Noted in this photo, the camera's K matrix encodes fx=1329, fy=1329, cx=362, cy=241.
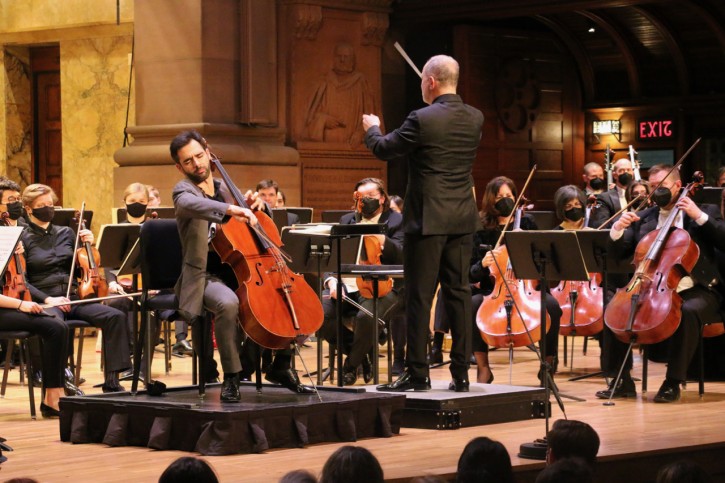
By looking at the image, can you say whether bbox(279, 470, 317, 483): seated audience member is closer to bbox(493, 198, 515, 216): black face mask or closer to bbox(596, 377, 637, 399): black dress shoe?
bbox(596, 377, 637, 399): black dress shoe

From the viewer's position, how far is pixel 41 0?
41.2 ft

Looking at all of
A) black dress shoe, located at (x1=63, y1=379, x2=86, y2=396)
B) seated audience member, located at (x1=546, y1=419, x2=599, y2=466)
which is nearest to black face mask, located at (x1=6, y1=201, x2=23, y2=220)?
black dress shoe, located at (x1=63, y1=379, x2=86, y2=396)

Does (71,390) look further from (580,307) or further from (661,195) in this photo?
(661,195)

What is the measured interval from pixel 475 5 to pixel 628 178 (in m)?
3.28

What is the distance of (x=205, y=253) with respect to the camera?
5.89 meters

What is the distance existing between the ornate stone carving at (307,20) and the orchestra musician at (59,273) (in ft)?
15.8

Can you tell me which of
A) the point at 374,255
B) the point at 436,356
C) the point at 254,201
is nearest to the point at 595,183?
the point at 436,356

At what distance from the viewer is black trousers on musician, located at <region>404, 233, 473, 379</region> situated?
6.25 meters

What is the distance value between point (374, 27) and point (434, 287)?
21.6 ft

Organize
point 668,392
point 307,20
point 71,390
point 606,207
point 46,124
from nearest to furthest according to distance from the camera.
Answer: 1. point 668,392
2. point 71,390
3. point 606,207
4. point 307,20
5. point 46,124

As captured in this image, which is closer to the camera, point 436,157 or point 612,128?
point 436,157

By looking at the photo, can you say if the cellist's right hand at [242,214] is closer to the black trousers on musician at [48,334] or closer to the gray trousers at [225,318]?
the gray trousers at [225,318]

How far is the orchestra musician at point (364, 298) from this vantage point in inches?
316

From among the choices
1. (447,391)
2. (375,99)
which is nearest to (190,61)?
(375,99)
